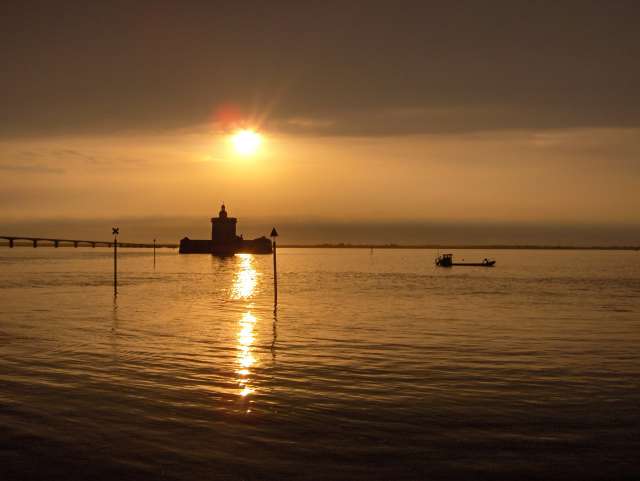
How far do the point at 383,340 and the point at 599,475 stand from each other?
49.1 ft

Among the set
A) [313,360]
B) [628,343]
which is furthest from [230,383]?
[628,343]

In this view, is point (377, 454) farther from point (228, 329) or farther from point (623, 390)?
point (228, 329)

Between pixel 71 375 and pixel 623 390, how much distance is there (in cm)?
1462

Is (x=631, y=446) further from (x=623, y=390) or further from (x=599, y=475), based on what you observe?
(x=623, y=390)

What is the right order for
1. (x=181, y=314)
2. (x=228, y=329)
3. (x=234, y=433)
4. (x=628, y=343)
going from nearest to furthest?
(x=234, y=433) < (x=628, y=343) < (x=228, y=329) < (x=181, y=314)

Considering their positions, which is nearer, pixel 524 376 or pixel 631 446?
pixel 631 446

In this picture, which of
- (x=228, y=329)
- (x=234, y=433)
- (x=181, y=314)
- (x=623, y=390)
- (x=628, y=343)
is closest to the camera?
(x=234, y=433)

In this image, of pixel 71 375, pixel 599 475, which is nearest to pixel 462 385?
pixel 599 475

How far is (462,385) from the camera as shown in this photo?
15.6m

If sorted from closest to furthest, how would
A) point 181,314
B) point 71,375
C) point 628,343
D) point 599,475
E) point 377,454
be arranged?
point 599,475
point 377,454
point 71,375
point 628,343
point 181,314

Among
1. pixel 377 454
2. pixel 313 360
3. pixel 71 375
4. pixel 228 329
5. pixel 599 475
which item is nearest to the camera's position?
pixel 599 475

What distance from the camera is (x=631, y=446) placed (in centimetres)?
1063

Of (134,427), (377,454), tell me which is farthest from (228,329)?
(377,454)

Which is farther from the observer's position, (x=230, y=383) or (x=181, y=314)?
(x=181, y=314)
